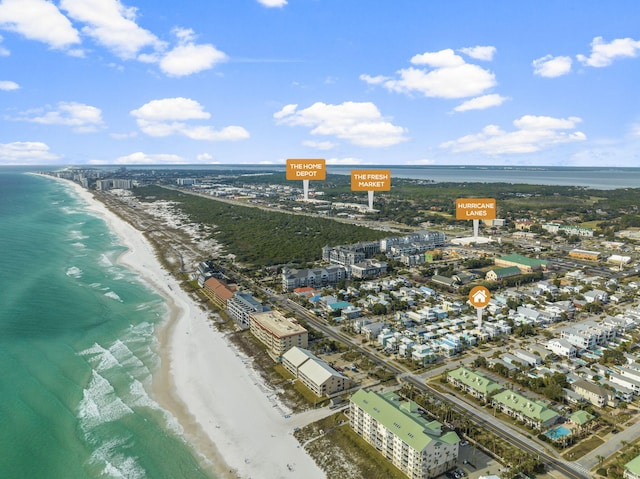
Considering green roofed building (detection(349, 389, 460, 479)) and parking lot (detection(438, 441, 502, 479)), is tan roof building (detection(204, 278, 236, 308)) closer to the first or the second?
green roofed building (detection(349, 389, 460, 479))

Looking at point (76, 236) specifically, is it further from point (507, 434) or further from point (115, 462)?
point (507, 434)

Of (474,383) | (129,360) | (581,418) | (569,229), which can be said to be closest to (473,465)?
(474,383)

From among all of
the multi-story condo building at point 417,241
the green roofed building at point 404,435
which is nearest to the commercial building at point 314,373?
the green roofed building at point 404,435

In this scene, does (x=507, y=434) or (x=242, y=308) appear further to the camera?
(x=242, y=308)

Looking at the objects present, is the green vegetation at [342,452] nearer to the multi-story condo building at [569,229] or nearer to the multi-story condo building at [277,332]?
the multi-story condo building at [277,332]

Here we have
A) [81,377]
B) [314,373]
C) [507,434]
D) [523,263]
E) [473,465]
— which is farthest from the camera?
[523,263]

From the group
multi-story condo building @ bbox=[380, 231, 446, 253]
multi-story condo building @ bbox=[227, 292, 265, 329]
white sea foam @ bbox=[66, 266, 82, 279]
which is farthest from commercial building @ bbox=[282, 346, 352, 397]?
white sea foam @ bbox=[66, 266, 82, 279]

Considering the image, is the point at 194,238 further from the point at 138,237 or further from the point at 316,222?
the point at 316,222

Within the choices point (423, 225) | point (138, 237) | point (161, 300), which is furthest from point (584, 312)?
point (138, 237)

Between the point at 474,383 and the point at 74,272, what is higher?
the point at 74,272
